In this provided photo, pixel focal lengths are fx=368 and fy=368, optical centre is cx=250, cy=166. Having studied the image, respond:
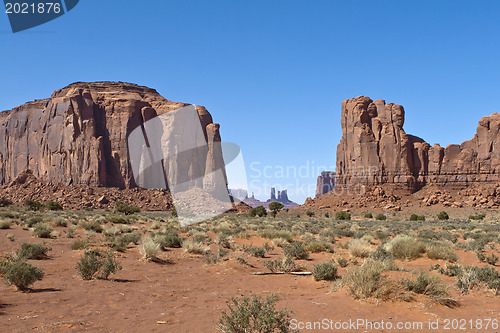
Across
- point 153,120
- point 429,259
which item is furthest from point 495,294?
point 153,120

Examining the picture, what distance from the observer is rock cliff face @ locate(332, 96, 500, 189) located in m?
75.6

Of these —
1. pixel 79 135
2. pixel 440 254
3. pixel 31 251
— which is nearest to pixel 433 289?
pixel 440 254

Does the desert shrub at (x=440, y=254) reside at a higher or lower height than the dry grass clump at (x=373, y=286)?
lower

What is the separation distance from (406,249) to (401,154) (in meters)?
68.5

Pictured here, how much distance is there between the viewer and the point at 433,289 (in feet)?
27.4

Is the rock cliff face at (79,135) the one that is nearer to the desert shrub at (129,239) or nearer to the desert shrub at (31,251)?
the desert shrub at (129,239)

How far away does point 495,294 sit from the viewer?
369 inches

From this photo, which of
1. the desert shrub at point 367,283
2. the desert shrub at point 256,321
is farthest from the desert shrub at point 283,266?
the desert shrub at point 256,321

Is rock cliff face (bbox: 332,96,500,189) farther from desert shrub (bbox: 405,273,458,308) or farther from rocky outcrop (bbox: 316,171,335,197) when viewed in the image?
rocky outcrop (bbox: 316,171,335,197)

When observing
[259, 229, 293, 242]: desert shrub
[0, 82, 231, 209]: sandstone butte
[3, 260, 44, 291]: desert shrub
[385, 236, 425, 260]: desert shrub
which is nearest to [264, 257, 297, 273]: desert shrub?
[385, 236, 425, 260]: desert shrub

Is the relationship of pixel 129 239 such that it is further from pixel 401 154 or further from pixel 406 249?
pixel 401 154

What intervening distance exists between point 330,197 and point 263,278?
69.8 m

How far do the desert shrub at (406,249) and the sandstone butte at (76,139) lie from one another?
6690 cm

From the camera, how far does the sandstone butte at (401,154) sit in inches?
2972
